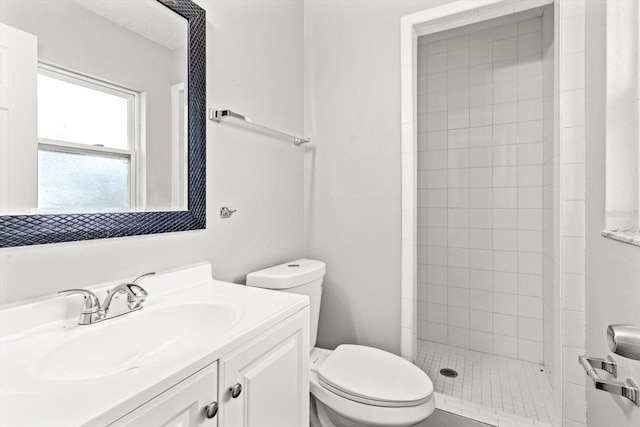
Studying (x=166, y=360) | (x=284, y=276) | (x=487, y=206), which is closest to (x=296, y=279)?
(x=284, y=276)

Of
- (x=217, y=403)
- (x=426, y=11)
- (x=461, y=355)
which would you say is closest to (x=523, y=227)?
(x=461, y=355)

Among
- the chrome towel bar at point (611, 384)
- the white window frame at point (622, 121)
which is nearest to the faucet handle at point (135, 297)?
the chrome towel bar at point (611, 384)

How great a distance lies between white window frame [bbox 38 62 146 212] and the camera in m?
0.85

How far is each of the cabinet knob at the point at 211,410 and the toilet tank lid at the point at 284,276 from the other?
674 mm

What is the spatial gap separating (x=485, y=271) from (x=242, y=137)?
1.89 metres

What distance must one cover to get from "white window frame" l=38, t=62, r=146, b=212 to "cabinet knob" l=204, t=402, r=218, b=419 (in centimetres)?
62

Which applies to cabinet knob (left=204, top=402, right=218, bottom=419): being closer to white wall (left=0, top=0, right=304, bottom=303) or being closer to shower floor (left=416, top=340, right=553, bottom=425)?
white wall (left=0, top=0, right=304, bottom=303)

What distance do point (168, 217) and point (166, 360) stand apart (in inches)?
22.4

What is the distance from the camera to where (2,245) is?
0.74 meters

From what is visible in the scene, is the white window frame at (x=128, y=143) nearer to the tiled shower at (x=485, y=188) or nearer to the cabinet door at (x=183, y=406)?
the cabinet door at (x=183, y=406)

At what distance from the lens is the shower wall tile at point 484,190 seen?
2145mm

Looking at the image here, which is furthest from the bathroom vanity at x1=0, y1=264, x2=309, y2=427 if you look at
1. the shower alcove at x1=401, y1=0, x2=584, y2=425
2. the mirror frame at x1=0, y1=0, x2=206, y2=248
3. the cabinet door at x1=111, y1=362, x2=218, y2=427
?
the shower alcove at x1=401, y1=0, x2=584, y2=425

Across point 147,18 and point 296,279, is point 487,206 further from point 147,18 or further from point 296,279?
point 147,18

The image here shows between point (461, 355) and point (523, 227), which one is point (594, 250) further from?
point (461, 355)
